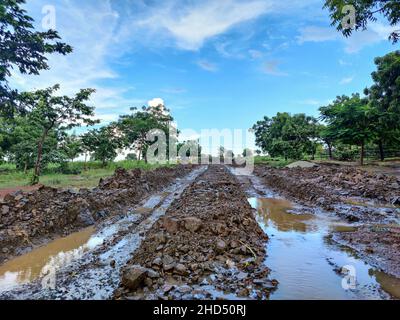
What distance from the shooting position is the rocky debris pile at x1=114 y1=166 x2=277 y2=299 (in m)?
4.43

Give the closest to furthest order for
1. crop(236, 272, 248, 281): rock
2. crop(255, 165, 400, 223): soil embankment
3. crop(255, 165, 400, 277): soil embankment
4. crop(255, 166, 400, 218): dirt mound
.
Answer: crop(236, 272, 248, 281): rock → crop(255, 165, 400, 277): soil embankment → crop(255, 165, 400, 223): soil embankment → crop(255, 166, 400, 218): dirt mound

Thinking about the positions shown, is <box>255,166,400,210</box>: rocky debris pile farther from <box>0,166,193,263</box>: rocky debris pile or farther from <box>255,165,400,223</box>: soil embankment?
<box>0,166,193,263</box>: rocky debris pile

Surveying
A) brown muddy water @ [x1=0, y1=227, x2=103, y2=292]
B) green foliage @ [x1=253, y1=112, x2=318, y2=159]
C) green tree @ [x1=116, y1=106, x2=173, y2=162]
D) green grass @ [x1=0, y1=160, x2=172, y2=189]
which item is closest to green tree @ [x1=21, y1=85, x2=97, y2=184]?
green grass @ [x1=0, y1=160, x2=172, y2=189]

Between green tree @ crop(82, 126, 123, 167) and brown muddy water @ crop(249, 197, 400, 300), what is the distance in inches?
1048

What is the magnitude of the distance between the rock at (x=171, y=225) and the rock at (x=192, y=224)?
21 cm

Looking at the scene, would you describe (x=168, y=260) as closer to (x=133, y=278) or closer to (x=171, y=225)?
(x=133, y=278)

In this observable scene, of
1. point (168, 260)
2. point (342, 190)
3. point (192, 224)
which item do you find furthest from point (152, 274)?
point (342, 190)

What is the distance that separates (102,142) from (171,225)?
2776cm

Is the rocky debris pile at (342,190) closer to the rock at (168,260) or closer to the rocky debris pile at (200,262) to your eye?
the rocky debris pile at (200,262)

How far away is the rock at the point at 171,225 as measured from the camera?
6.99m

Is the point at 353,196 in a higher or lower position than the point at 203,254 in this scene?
higher

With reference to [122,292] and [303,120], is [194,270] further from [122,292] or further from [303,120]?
[303,120]

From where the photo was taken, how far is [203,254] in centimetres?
576
